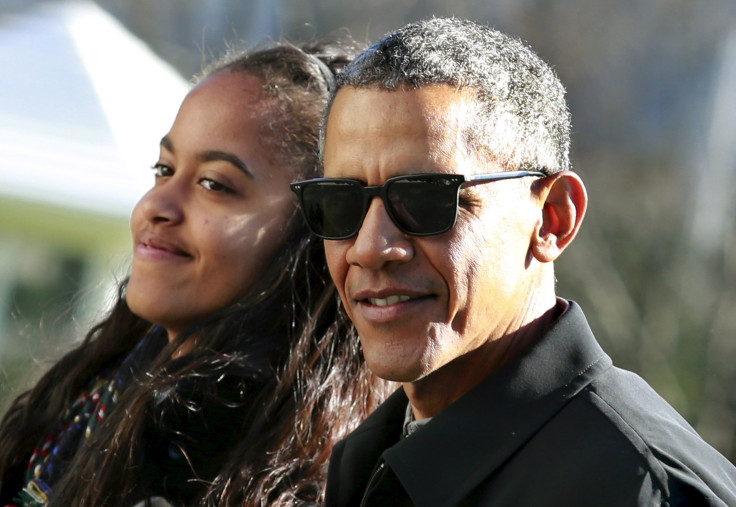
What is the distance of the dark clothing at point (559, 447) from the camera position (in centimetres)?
145

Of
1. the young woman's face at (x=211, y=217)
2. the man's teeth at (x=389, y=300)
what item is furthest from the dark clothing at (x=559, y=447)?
the young woman's face at (x=211, y=217)

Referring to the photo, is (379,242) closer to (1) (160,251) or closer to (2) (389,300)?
(2) (389,300)

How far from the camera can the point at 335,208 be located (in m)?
1.85

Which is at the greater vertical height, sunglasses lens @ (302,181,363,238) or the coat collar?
sunglasses lens @ (302,181,363,238)

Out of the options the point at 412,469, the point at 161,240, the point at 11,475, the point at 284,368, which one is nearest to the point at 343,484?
the point at 412,469

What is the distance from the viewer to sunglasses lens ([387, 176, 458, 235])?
1712 mm

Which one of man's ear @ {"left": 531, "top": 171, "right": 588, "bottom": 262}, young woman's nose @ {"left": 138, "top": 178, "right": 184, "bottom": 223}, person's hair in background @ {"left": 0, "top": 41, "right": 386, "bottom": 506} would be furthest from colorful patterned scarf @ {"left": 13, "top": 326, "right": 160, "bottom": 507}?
man's ear @ {"left": 531, "top": 171, "right": 588, "bottom": 262}

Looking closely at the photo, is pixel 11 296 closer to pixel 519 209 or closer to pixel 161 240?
pixel 161 240

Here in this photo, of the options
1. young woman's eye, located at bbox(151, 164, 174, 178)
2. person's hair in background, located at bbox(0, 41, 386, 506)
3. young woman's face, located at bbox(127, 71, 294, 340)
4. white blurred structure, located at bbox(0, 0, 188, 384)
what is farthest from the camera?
white blurred structure, located at bbox(0, 0, 188, 384)

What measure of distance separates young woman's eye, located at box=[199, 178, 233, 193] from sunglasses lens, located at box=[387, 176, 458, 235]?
3.13 feet

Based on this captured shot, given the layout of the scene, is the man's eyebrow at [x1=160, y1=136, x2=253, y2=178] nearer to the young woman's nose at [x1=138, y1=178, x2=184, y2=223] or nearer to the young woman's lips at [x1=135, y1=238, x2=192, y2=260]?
the young woman's nose at [x1=138, y1=178, x2=184, y2=223]

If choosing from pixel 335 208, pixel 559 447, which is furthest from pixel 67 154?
pixel 559 447

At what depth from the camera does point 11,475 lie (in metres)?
2.89

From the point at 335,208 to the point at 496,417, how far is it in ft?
1.67
